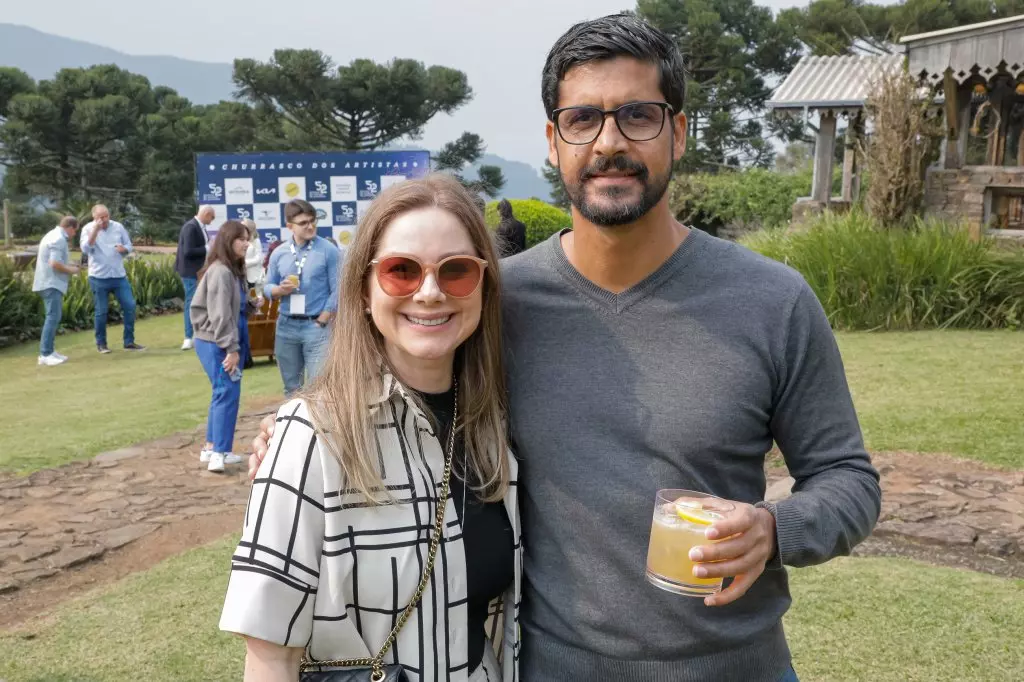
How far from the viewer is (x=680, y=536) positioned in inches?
57.0

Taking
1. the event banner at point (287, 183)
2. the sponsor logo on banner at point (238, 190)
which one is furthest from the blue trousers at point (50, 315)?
the sponsor logo on banner at point (238, 190)

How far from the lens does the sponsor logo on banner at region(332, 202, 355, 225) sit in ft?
42.4

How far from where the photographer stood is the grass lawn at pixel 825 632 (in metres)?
3.22

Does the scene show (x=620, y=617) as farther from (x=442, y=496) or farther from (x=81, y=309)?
(x=81, y=309)

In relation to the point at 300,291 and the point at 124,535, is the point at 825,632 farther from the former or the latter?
the point at 300,291

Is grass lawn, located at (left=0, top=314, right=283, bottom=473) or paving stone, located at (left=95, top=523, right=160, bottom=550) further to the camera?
grass lawn, located at (left=0, top=314, right=283, bottom=473)

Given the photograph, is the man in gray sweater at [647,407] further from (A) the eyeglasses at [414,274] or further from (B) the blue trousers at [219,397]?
(B) the blue trousers at [219,397]

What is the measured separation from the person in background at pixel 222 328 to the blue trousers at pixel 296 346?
0.48 meters

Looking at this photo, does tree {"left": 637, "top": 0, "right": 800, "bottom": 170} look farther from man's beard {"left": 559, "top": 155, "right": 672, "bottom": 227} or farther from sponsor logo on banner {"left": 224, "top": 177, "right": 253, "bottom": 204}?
man's beard {"left": 559, "top": 155, "right": 672, "bottom": 227}

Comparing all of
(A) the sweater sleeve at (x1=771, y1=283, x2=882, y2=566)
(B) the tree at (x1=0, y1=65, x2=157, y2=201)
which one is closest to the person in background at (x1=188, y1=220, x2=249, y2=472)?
(A) the sweater sleeve at (x1=771, y1=283, x2=882, y2=566)

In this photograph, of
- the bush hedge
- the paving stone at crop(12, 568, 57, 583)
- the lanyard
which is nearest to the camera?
the paving stone at crop(12, 568, 57, 583)

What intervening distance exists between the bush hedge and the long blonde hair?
38.5 ft

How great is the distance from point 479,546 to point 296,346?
5.27 m

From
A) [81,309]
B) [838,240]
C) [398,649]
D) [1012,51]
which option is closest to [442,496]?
[398,649]
